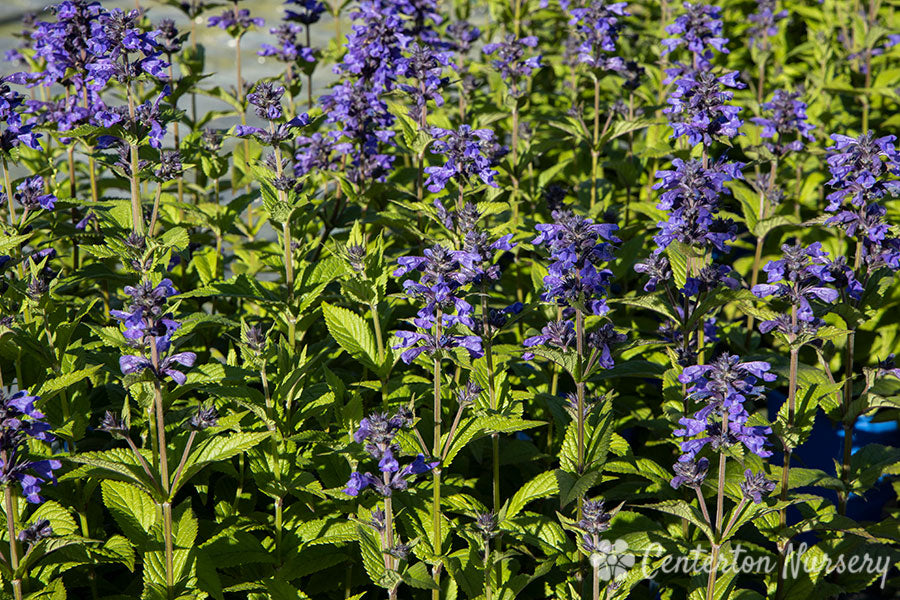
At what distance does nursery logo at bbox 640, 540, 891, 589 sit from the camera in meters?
3.47

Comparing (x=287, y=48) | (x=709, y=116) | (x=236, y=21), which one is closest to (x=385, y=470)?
(x=709, y=116)

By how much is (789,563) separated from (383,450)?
1.91 m

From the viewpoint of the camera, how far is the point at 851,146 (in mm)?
3850

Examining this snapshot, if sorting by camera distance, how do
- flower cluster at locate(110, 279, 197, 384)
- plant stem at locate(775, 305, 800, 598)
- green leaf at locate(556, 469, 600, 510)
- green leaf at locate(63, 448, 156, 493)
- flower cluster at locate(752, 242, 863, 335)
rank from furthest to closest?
plant stem at locate(775, 305, 800, 598), flower cluster at locate(752, 242, 863, 335), green leaf at locate(556, 469, 600, 510), green leaf at locate(63, 448, 156, 493), flower cluster at locate(110, 279, 197, 384)

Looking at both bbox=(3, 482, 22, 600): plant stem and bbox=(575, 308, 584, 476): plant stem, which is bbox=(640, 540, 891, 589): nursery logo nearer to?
bbox=(575, 308, 584, 476): plant stem

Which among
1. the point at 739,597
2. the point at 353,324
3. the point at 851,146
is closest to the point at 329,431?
the point at 353,324

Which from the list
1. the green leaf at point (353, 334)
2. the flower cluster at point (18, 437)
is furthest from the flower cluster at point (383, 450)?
the flower cluster at point (18, 437)

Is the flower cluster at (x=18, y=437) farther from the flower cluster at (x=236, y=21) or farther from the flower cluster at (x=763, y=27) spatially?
the flower cluster at (x=763, y=27)

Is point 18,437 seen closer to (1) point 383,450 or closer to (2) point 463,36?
(1) point 383,450

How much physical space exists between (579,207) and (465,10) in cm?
380

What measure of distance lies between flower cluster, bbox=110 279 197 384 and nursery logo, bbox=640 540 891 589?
6.41 ft

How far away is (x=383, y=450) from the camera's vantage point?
2.82 metres

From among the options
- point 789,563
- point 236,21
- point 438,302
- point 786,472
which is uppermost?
point 236,21

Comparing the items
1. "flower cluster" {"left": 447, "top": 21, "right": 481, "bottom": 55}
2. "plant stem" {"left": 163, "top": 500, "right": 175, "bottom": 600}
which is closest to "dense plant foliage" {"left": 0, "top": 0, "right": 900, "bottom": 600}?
"plant stem" {"left": 163, "top": 500, "right": 175, "bottom": 600}
